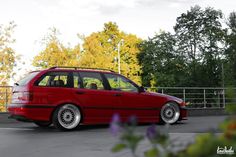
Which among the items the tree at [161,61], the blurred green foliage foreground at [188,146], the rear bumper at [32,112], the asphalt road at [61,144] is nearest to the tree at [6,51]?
the tree at [161,61]

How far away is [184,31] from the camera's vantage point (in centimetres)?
5631

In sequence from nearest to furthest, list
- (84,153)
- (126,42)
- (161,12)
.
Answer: (84,153) < (161,12) < (126,42)

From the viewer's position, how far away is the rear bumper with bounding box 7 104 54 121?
9.76m

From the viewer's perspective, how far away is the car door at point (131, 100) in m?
11.0

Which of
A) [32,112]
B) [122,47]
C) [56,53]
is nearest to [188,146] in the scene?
[32,112]

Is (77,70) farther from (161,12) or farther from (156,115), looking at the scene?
(161,12)

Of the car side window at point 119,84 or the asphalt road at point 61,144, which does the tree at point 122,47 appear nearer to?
the car side window at point 119,84

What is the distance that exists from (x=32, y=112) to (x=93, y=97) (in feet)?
5.19

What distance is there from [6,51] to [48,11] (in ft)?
23.3

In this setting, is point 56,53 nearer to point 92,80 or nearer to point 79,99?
point 92,80

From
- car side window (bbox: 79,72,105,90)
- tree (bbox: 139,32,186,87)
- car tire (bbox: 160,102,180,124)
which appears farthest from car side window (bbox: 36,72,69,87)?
tree (bbox: 139,32,186,87)

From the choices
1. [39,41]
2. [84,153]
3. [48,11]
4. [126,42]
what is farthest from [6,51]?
[84,153]

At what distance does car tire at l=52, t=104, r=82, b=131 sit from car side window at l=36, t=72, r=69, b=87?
1.87 ft

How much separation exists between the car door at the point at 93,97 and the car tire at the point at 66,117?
22cm
